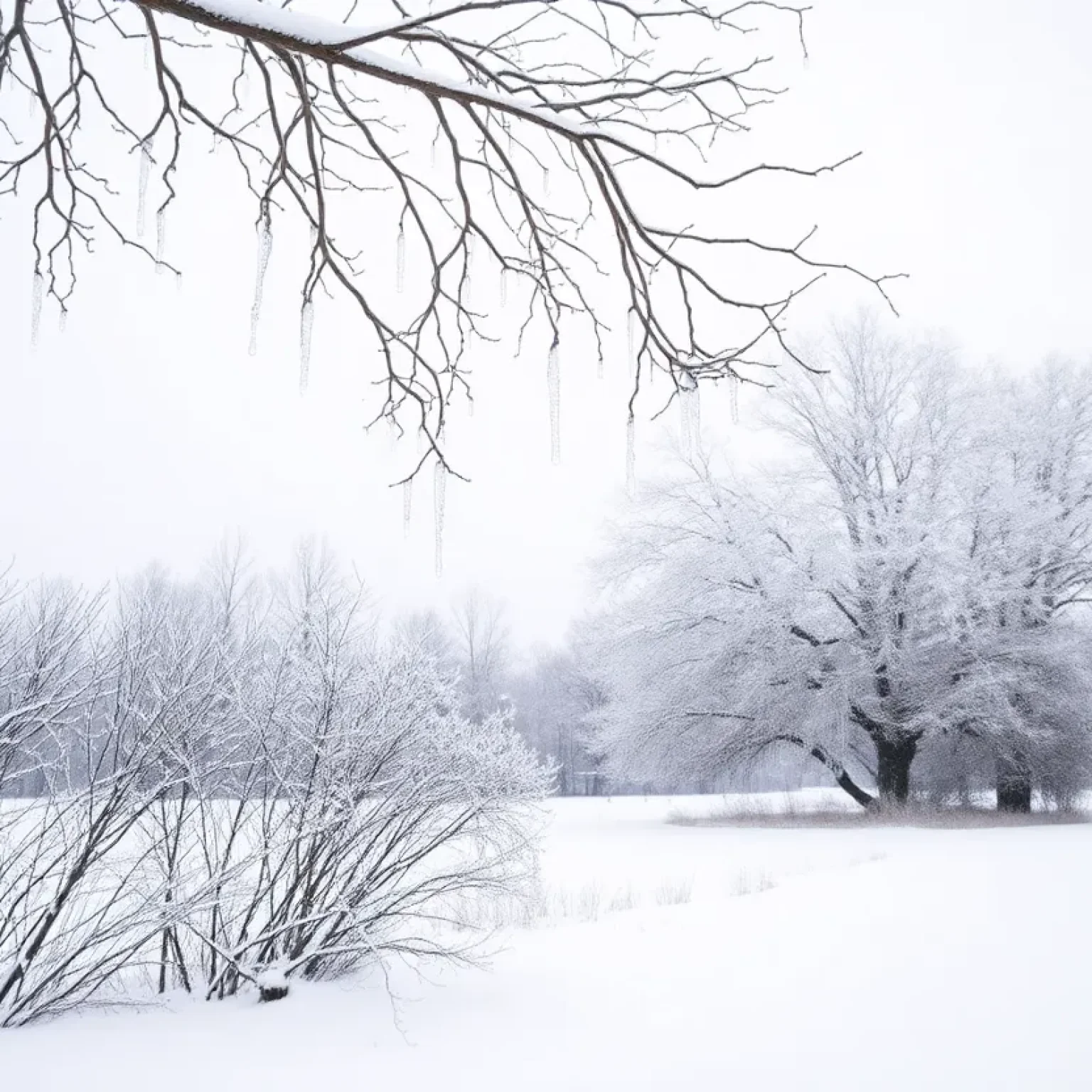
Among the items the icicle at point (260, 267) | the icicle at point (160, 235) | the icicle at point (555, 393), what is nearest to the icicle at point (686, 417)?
the icicle at point (555, 393)

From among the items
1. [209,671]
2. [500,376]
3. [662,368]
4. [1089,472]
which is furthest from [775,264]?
[1089,472]

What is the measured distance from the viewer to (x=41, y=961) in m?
3.67

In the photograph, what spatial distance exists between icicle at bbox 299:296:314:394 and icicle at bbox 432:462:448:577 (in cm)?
53

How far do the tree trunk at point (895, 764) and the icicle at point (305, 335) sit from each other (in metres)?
17.5

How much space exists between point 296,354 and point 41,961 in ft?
9.78

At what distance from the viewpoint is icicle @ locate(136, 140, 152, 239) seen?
A: 9.20 feet

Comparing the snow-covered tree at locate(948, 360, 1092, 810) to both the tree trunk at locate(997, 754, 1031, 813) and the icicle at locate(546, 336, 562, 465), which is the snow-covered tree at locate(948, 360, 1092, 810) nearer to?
the tree trunk at locate(997, 754, 1031, 813)

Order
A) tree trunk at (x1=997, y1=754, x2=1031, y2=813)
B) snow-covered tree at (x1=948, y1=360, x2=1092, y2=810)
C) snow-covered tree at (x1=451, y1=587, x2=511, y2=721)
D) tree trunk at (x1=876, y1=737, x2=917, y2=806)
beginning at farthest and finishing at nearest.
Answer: snow-covered tree at (x1=451, y1=587, x2=511, y2=721), tree trunk at (x1=876, y1=737, x2=917, y2=806), tree trunk at (x1=997, y1=754, x2=1031, y2=813), snow-covered tree at (x1=948, y1=360, x2=1092, y2=810)

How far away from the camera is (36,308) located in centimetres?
279

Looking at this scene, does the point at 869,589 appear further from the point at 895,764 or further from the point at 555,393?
the point at 555,393

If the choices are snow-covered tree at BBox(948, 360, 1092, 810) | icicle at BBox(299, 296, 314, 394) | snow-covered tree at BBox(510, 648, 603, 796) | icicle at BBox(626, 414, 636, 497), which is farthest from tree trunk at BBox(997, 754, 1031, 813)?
snow-covered tree at BBox(510, 648, 603, 796)

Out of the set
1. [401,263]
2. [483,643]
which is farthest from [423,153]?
[483,643]

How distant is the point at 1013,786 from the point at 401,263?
1905 centimetres

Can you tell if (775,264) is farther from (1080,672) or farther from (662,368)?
(1080,672)
